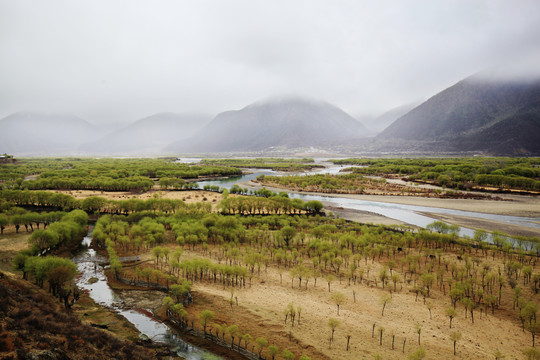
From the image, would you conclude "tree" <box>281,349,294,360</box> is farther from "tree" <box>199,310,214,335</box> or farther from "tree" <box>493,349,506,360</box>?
"tree" <box>493,349,506,360</box>

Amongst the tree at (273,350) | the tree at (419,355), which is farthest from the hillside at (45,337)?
the tree at (419,355)

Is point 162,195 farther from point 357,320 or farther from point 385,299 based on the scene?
point 385,299

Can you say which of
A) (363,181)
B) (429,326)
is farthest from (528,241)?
(363,181)

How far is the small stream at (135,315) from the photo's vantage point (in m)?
25.9

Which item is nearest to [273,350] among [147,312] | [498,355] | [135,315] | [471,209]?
[147,312]

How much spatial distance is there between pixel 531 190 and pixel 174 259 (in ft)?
444

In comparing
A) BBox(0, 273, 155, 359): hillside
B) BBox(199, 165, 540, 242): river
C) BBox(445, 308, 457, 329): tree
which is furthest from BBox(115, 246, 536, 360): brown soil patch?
BBox(199, 165, 540, 242): river

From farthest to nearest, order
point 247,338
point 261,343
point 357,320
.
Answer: point 357,320 → point 247,338 → point 261,343

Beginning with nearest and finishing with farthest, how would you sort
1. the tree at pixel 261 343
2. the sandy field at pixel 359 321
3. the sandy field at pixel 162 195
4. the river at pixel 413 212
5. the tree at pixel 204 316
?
the tree at pixel 261 343
the sandy field at pixel 359 321
the tree at pixel 204 316
the river at pixel 413 212
the sandy field at pixel 162 195

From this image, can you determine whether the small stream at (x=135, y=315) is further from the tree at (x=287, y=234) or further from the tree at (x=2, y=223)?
the tree at (x=287, y=234)

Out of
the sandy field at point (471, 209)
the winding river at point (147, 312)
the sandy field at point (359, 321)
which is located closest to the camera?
the sandy field at point (359, 321)

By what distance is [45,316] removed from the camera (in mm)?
22672

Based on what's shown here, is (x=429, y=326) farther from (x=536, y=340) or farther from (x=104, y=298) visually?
(x=104, y=298)

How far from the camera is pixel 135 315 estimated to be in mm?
31250
